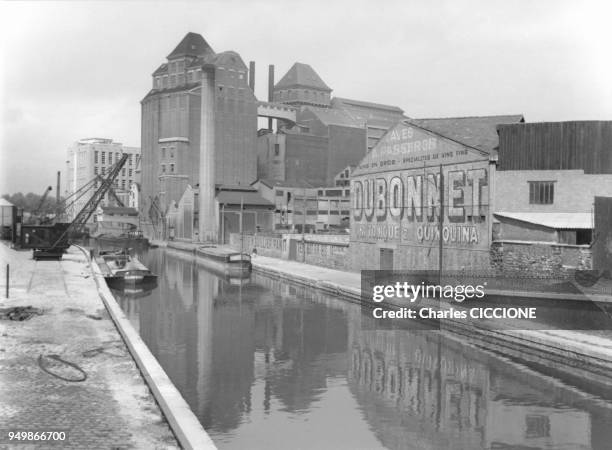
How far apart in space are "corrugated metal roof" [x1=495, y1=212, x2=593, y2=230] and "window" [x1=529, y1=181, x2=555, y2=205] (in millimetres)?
878

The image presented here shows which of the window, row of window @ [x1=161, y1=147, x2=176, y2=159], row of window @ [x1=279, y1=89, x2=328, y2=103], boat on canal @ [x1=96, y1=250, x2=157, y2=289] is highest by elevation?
row of window @ [x1=279, y1=89, x2=328, y2=103]

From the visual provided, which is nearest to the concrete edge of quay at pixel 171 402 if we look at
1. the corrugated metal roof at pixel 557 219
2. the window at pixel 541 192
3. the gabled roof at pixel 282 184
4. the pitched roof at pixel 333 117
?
the corrugated metal roof at pixel 557 219

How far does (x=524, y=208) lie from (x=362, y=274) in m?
14.3

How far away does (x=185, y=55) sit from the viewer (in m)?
123


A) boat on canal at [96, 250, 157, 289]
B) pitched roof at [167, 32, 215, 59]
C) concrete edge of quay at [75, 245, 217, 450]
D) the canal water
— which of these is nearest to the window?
the canal water

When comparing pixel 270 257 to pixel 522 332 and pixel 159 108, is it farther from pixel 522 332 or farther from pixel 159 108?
pixel 159 108

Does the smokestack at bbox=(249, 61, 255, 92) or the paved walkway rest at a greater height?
the smokestack at bbox=(249, 61, 255, 92)

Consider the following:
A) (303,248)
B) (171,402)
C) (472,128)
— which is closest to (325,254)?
(303,248)

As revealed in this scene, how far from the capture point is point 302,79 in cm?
14300

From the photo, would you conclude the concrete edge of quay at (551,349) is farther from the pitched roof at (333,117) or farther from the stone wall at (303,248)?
the pitched roof at (333,117)

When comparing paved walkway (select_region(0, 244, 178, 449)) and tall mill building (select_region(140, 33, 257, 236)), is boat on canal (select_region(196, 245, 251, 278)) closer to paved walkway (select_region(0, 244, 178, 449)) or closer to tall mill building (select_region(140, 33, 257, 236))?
paved walkway (select_region(0, 244, 178, 449))

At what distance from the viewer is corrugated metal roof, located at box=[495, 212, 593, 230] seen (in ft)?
103

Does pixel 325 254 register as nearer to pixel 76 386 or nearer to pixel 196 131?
pixel 76 386

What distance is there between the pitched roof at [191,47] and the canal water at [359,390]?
97662mm
